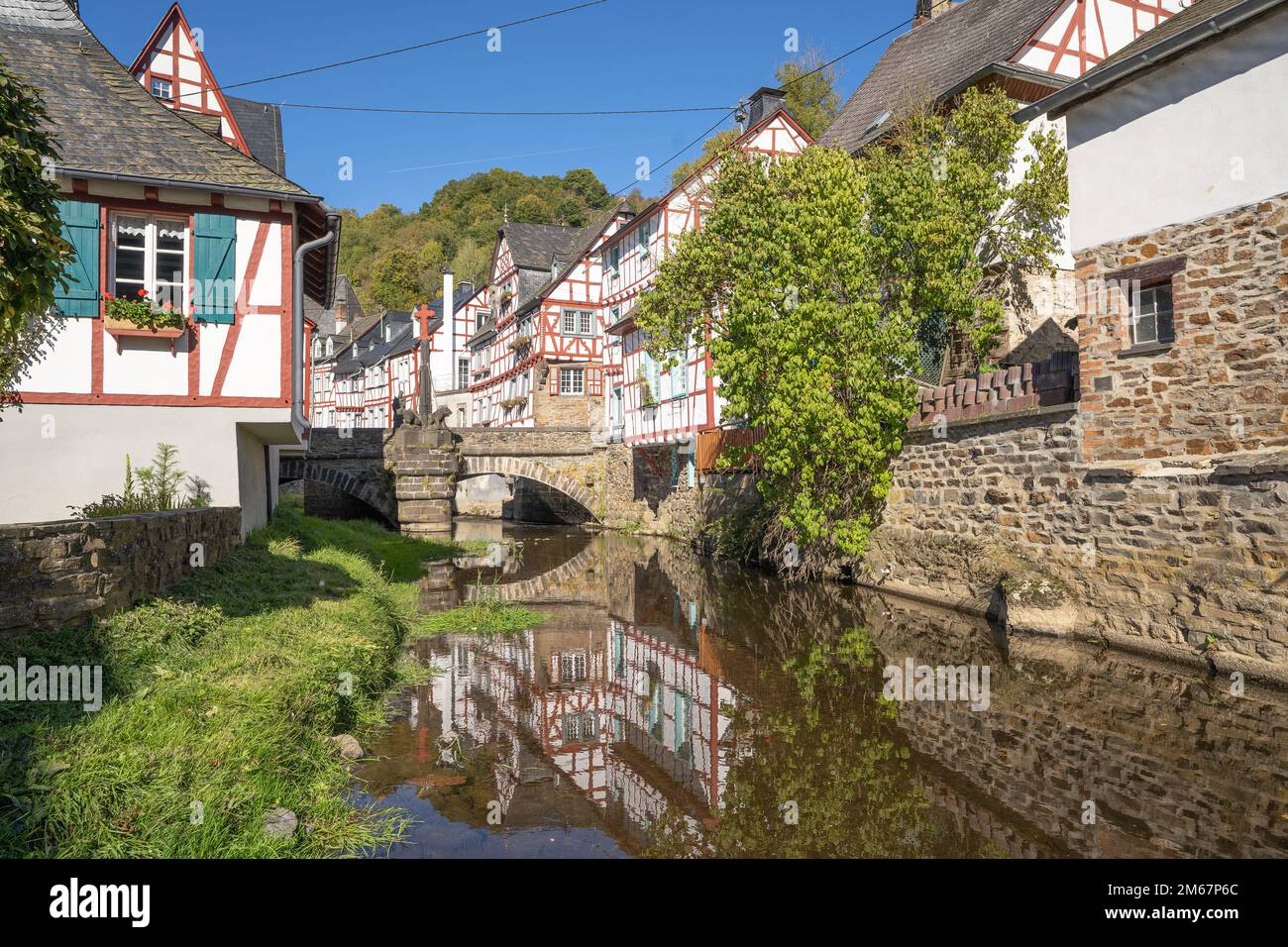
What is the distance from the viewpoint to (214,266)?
9.71m

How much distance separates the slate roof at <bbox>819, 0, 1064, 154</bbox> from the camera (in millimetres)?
15539

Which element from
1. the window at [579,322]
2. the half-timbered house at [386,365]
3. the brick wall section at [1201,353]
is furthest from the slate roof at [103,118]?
the half-timbered house at [386,365]

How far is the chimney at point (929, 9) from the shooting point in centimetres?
2186

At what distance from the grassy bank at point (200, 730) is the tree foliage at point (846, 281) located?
22.4ft

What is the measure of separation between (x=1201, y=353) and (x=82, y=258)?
11.5 m

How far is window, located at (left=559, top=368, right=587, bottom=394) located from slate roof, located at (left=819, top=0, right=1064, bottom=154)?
15.4 m

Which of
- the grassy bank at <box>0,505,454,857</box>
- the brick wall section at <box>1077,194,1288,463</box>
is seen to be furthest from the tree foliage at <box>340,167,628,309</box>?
the grassy bank at <box>0,505,454,857</box>

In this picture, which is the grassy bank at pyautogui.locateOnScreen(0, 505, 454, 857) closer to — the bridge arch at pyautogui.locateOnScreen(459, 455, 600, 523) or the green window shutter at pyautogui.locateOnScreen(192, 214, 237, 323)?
the green window shutter at pyautogui.locateOnScreen(192, 214, 237, 323)

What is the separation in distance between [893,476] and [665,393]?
10.2m

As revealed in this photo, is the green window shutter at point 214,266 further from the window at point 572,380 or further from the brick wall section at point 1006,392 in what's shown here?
the window at point 572,380

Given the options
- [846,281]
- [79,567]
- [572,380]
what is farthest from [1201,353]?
[572,380]

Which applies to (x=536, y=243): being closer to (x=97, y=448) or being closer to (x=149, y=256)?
(x=149, y=256)

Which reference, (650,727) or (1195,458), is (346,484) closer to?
(650,727)
